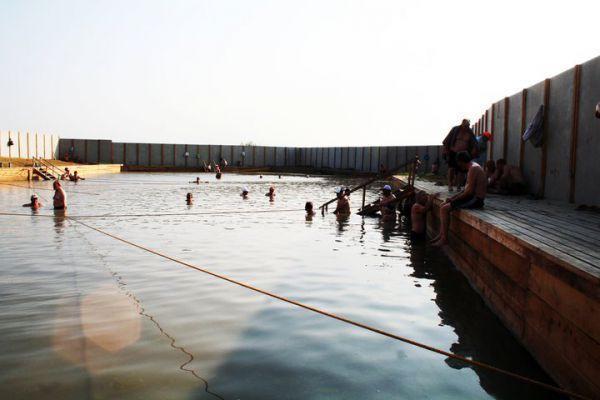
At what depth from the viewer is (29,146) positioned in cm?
5456

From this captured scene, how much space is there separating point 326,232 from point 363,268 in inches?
225

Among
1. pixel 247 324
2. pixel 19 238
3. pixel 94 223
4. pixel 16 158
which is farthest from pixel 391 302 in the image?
pixel 16 158

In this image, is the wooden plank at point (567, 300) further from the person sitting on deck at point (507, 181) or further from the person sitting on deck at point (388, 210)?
the person sitting on deck at point (388, 210)

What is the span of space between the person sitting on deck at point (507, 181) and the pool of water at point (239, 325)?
276 cm

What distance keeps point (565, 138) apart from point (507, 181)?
2827mm

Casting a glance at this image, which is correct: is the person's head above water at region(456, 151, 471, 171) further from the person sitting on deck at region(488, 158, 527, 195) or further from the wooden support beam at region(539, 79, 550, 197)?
the person sitting on deck at region(488, 158, 527, 195)

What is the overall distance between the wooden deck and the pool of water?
1.08 feet

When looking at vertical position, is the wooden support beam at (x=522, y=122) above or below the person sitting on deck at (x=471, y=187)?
above

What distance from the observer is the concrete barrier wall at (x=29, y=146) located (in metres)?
49.8

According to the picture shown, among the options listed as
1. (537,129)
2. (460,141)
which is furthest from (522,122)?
(460,141)

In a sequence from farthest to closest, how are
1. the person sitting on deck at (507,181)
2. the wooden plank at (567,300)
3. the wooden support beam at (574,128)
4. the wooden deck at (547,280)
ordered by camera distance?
the person sitting on deck at (507,181)
the wooden support beam at (574,128)
the wooden deck at (547,280)
the wooden plank at (567,300)

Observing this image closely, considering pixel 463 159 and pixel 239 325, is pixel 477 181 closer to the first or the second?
pixel 463 159

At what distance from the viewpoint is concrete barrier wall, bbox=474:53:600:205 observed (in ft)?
31.7

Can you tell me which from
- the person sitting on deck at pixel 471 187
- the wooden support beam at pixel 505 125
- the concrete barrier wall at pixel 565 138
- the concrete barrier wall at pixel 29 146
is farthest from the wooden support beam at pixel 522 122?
the concrete barrier wall at pixel 29 146
